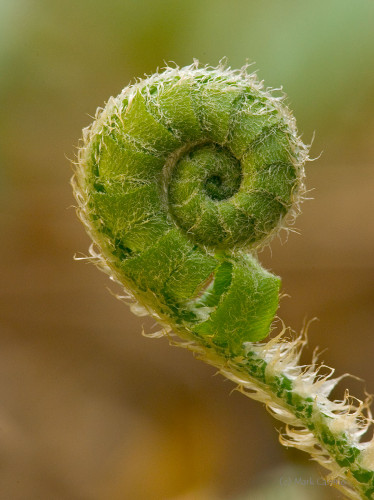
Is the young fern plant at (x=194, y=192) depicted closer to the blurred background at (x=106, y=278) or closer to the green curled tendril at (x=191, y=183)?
the green curled tendril at (x=191, y=183)

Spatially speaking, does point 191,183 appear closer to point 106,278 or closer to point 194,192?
point 194,192

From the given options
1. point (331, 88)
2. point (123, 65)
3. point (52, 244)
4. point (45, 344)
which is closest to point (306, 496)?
point (45, 344)

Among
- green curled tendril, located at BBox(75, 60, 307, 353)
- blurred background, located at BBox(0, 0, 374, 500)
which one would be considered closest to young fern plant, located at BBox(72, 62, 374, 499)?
green curled tendril, located at BBox(75, 60, 307, 353)

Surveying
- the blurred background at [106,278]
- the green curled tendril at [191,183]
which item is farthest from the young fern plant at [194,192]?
the blurred background at [106,278]

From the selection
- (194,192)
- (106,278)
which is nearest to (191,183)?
(194,192)

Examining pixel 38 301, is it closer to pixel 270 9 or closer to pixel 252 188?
pixel 270 9

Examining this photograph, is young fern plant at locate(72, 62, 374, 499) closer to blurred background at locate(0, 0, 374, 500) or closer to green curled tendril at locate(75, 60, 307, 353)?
green curled tendril at locate(75, 60, 307, 353)
